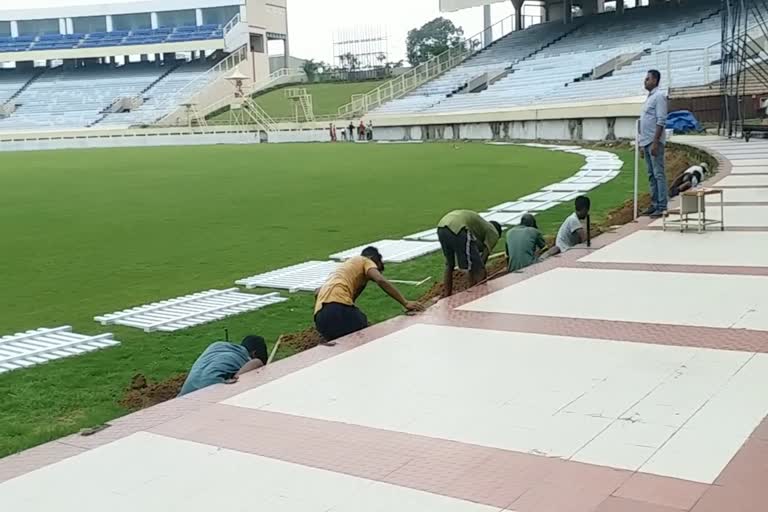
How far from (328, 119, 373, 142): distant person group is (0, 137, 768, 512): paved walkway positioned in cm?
4022

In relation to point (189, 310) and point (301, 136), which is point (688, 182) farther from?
point (301, 136)

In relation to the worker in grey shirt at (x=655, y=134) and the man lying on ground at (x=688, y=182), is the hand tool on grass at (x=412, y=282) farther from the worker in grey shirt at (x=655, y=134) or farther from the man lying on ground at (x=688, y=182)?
the man lying on ground at (x=688, y=182)

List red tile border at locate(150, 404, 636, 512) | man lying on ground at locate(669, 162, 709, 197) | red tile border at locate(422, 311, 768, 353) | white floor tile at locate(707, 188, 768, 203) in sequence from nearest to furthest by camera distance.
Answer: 1. red tile border at locate(150, 404, 636, 512)
2. red tile border at locate(422, 311, 768, 353)
3. white floor tile at locate(707, 188, 768, 203)
4. man lying on ground at locate(669, 162, 709, 197)

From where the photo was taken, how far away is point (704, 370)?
556cm

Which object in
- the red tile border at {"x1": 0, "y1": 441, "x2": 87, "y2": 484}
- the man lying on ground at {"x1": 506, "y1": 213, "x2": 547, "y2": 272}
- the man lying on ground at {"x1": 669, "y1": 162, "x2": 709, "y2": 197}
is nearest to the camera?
the red tile border at {"x1": 0, "y1": 441, "x2": 87, "y2": 484}

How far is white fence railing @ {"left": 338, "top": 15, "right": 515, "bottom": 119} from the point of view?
54.8 meters

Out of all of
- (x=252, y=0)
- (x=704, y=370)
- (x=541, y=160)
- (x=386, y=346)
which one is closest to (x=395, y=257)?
(x=386, y=346)

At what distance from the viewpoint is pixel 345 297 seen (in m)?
7.20

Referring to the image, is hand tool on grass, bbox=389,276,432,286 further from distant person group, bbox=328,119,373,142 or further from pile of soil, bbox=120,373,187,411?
distant person group, bbox=328,119,373,142

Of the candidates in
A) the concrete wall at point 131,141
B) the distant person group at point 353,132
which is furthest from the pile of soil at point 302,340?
the concrete wall at point 131,141

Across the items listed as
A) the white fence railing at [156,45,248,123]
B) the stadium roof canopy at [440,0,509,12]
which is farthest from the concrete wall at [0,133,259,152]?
the stadium roof canopy at [440,0,509,12]

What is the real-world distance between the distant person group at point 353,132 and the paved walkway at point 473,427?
132 feet

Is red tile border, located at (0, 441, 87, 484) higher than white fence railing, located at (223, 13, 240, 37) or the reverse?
the reverse

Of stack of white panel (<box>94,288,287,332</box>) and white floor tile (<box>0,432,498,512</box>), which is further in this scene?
stack of white panel (<box>94,288,287,332</box>)
